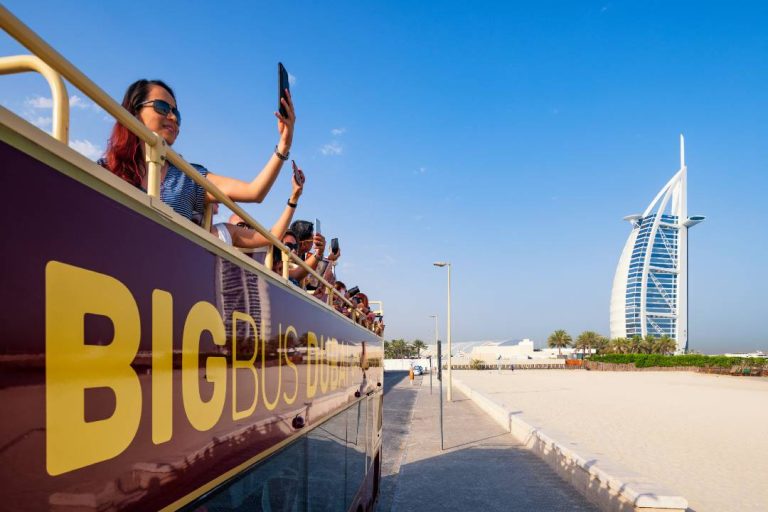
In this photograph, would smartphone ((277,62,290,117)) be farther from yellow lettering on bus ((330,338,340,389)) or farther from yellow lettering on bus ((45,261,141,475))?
yellow lettering on bus ((330,338,340,389))

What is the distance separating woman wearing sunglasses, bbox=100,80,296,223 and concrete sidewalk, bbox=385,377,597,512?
8.22 meters

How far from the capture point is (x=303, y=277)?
15.0 ft

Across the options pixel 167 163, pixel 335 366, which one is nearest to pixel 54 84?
pixel 167 163

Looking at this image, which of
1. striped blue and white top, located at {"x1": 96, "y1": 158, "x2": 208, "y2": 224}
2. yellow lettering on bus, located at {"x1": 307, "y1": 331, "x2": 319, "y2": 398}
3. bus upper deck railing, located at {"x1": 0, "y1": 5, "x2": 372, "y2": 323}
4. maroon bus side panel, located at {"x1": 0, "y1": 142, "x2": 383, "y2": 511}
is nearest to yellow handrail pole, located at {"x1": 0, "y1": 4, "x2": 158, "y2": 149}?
bus upper deck railing, located at {"x1": 0, "y1": 5, "x2": 372, "y2": 323}

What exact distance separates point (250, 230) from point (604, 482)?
8.17 metres

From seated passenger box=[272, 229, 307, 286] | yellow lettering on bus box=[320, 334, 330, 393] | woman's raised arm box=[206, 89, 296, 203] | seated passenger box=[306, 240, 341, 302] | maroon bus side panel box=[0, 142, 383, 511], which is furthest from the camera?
seated passenger box=[306, 240, 341, 302]

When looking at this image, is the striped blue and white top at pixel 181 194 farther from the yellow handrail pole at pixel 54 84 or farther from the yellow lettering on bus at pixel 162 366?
the yellow handrail pole at pixel 54 84

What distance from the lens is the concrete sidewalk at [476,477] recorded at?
975 cm

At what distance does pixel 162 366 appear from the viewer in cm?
169

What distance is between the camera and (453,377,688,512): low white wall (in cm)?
706

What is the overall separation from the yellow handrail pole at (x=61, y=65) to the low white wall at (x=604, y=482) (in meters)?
7.95

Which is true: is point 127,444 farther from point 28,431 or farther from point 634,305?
point 634,305

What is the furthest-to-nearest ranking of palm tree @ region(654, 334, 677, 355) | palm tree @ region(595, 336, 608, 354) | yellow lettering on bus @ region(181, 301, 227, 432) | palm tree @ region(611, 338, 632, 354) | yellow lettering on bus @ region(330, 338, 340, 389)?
palm tree @ region(595, 336, 608, 354), palm tree @ region(611, 338, 632, 354), palm tree @ region(654, 334, 677, 355), yellow lettering on bus @ region(330, 338, 340, 389), yellow lettering on bus @ region(181, 301, 227, 432)

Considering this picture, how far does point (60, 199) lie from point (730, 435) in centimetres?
2176
